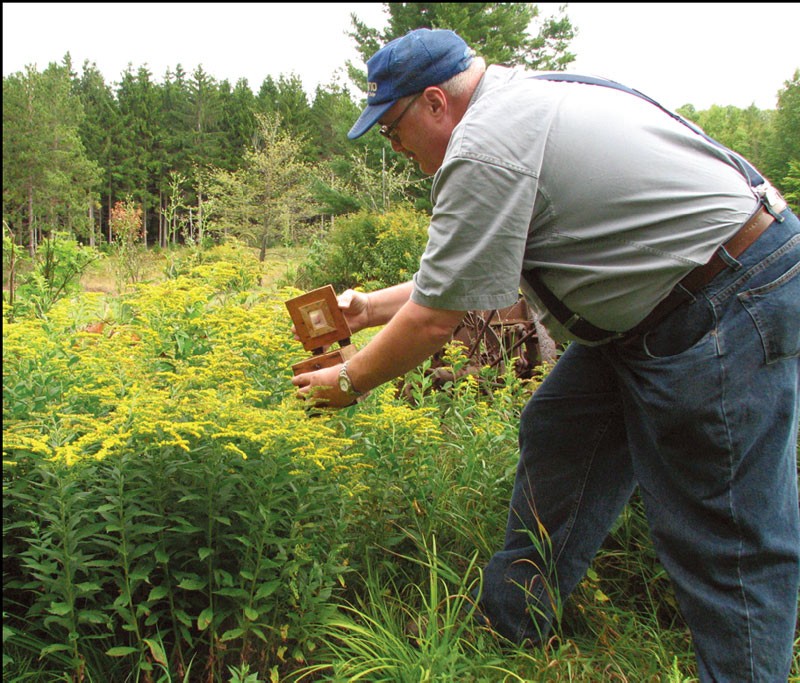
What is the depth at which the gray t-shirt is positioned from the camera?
167 cm

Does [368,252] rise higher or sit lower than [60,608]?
lower

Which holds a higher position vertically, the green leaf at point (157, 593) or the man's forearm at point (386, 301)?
the man's forearm at point (386, 301)

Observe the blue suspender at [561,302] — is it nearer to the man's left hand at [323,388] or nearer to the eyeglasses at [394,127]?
the eyeglasses at [394,127]

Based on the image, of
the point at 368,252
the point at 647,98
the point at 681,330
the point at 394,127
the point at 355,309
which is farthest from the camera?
the point at 368,252

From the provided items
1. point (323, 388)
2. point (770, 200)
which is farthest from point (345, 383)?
point (770, 200)

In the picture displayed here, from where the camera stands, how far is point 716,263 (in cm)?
179

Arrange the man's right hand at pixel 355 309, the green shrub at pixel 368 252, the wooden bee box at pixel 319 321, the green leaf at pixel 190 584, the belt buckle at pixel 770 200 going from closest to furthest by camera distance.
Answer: the green leaf at pixel 190 584 < the belt buckle at pixel 770 200 < the wooden bee box at pixel 319 321 < the man's right hand at pixel 355 309 < the green shrub at pixel 368 252

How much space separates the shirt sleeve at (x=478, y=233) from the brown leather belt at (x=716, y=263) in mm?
472

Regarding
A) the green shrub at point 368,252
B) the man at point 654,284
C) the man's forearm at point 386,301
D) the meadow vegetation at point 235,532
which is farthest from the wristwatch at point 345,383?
the green shrub at point 368,252

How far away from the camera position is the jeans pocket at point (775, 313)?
5.78 ft

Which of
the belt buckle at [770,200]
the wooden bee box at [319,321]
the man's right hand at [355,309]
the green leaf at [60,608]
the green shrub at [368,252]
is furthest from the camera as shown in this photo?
the green shrub at [368,252]

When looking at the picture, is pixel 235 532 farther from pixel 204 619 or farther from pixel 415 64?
pixel 415 64

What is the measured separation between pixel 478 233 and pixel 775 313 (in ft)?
2.76

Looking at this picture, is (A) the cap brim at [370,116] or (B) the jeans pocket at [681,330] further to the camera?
(A) the cap brim at [370,116]
